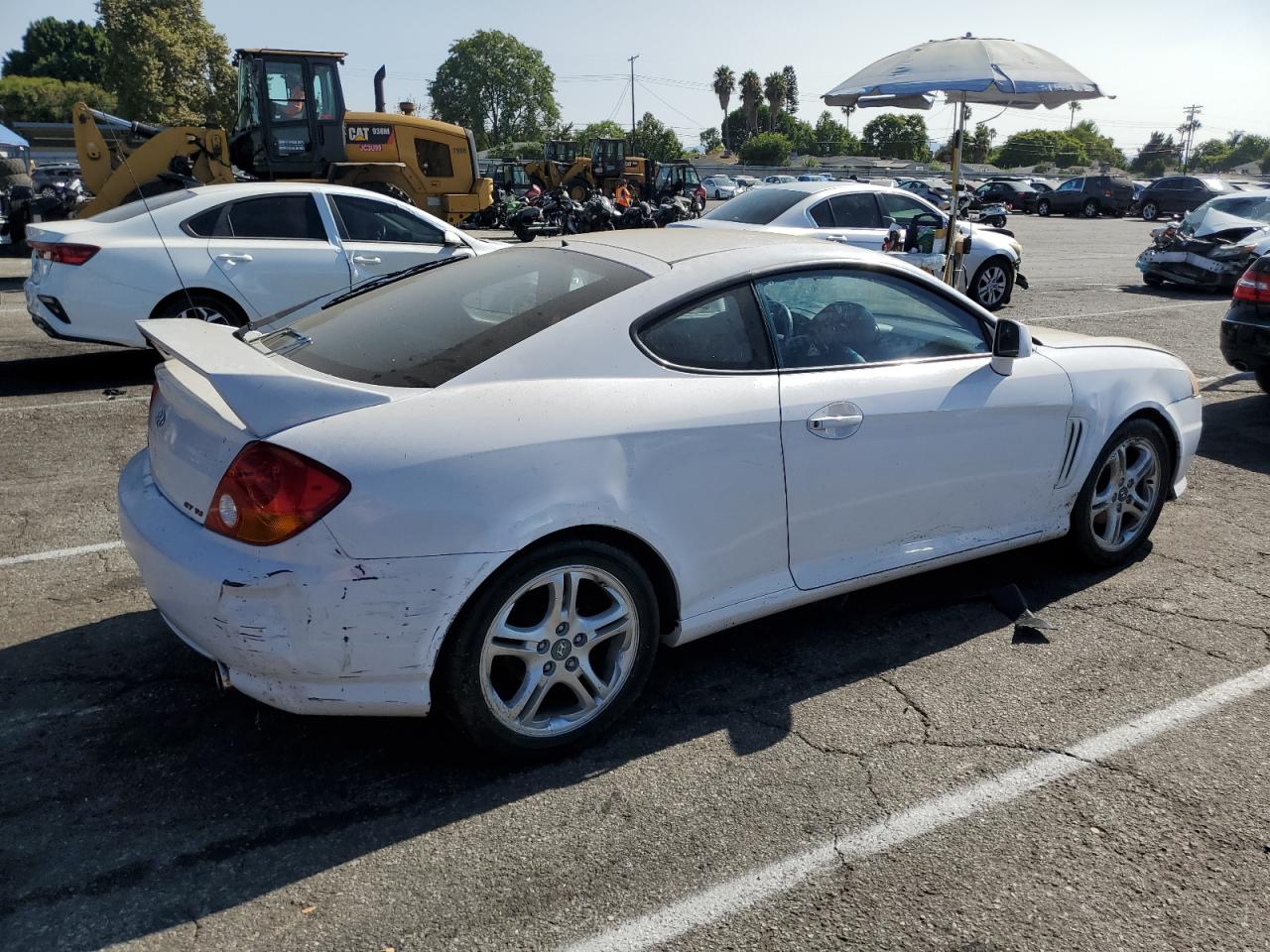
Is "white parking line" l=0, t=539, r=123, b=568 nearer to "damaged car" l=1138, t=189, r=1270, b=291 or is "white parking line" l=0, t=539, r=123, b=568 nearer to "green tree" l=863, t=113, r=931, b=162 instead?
"damaged car" l=1138, t=189, r=1270, b=291

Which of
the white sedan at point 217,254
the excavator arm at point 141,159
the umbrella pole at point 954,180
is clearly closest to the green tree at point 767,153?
the excavator arm at point 141,159

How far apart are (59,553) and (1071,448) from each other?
4.39 metres

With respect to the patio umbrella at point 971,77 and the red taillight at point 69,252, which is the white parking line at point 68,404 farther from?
the patio umbrella at point 971,77

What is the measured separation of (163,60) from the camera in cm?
6438

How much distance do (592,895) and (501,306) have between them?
183 centimetres

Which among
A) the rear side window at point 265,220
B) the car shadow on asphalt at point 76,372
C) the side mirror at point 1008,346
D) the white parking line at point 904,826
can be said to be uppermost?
the rear side window at point 265,220

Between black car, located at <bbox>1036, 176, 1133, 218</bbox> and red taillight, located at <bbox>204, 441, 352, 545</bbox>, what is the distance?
4465 centimetres

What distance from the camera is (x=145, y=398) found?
7672 mm

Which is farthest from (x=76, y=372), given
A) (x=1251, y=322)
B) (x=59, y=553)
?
(x=1251, y=322)

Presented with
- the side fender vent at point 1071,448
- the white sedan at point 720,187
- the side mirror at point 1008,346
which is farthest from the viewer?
the white sedan at point 720,187

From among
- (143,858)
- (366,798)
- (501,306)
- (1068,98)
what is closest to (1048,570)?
(501,306)

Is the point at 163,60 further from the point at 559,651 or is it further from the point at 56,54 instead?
the point at 559,651

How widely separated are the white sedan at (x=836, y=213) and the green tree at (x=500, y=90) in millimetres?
123377

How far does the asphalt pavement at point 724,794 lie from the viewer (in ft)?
8.18
